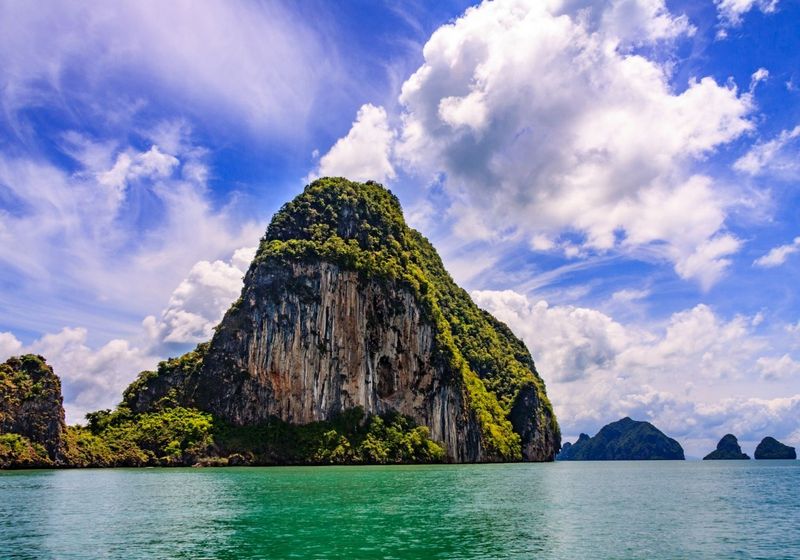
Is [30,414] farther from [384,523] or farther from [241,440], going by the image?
[384,523]

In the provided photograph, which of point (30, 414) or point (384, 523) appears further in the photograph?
point (30, 414)

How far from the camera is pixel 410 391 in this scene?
376 ft

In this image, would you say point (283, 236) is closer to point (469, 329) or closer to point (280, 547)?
point (469, 329)

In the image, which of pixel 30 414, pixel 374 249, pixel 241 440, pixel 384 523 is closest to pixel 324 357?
pixel 241 440

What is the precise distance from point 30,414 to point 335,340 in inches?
1847

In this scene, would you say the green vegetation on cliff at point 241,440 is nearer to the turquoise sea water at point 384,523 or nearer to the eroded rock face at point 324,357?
the eroded rock face at point 324,357

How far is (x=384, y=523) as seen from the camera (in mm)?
28844

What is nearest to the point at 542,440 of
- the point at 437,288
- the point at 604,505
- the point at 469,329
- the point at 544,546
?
the point at 469,329

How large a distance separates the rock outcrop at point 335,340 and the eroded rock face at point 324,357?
18 cm

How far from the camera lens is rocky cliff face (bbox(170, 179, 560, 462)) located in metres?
107

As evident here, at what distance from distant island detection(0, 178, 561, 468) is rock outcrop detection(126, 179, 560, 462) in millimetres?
210

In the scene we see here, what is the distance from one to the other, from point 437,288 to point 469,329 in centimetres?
1400

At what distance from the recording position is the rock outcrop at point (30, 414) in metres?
77.4

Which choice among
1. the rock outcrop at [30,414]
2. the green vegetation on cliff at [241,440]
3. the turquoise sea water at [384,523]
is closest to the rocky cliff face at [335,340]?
the green vegetation on cliff at [241,440]
